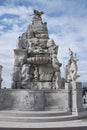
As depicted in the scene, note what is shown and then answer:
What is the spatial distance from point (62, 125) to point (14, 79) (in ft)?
23.3

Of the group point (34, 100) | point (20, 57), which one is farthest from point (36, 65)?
point (34, 100)

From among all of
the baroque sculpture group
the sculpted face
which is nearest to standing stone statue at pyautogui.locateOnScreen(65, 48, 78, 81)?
the baroque sculpture group

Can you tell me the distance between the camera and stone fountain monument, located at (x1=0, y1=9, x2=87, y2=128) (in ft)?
58.8

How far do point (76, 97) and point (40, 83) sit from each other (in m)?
3.53

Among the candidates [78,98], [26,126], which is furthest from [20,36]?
[26,126]

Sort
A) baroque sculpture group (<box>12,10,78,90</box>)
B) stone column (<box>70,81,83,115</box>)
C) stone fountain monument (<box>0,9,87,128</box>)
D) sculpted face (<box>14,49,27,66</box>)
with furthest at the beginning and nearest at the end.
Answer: sculpted face (<box>14,49,27,66</box>) → baroque sculpture group (<box>12,10,78,90</box>) → stone column (<box>70,81,83,115</box>) → stone fountain monument (<box>0,9,87,128</box>)

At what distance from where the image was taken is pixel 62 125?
14281 mm

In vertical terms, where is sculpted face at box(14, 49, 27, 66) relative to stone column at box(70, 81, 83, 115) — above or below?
above

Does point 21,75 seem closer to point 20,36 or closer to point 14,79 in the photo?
point 14,79

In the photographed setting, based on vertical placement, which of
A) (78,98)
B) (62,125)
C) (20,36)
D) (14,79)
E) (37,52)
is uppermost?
(20,36)

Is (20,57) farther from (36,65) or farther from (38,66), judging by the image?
(38,66)

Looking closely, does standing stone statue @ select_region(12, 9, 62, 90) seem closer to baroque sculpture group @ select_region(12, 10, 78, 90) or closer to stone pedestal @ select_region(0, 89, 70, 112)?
baroque sculpture group @ select_region(12, 10, 78, 90)

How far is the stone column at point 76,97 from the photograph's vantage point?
60.2 ft

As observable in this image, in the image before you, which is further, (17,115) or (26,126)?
(17,115)
